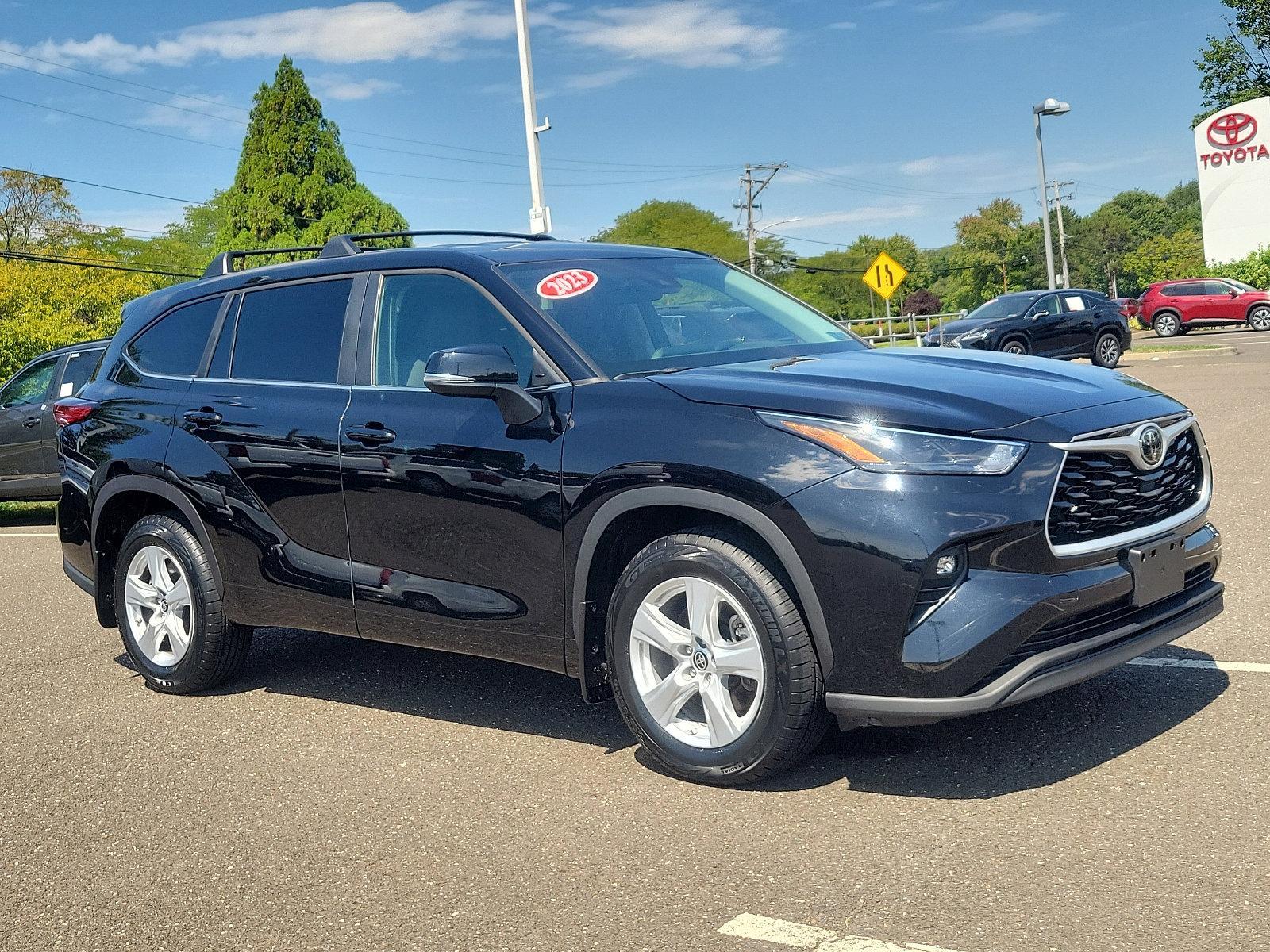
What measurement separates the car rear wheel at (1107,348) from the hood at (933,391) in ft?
77.0

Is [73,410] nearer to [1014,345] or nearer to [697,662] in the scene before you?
[697,662]

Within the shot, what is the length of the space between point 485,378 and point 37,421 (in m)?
10.9

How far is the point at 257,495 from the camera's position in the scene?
18.6 ft

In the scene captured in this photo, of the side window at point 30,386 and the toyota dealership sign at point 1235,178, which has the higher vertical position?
the toyota dealership sign at point 1235,178

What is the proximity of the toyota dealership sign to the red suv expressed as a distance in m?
6.01

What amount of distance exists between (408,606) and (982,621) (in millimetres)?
2249

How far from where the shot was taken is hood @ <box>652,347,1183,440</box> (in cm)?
406

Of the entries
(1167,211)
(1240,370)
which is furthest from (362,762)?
(1167,211)

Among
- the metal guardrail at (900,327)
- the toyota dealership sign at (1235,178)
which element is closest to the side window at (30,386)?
the metal guardrail at (900,327)

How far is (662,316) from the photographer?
5285 millimetres

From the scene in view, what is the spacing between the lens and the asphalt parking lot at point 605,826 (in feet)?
11.2

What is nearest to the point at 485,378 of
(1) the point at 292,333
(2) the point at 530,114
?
(1) the point at 292,333

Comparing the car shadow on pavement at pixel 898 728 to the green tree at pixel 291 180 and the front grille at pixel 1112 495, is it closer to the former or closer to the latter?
the front grille at pixel 1112 495

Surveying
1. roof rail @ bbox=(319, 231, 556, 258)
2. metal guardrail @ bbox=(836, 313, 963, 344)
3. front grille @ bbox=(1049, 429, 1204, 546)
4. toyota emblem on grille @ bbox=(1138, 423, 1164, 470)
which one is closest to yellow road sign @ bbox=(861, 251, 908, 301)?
metal guardrail @ bbox=(836, 313, 963, 344)
